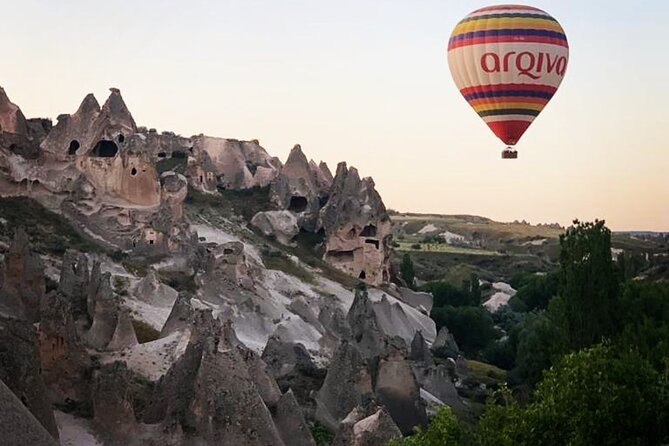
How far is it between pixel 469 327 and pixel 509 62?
17681mm

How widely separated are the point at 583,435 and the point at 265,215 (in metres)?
36.4

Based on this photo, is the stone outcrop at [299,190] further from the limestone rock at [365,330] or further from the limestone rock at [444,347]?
the limestone rock at [365,330]

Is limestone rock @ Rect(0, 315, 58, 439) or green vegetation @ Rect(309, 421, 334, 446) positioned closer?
limestone rock @ Rect(0, 315, 58, 439)

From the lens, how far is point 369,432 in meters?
14.2

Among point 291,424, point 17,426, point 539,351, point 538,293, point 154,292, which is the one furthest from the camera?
point 538,293

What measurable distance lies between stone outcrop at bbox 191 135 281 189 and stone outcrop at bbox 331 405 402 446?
3566 centimetres

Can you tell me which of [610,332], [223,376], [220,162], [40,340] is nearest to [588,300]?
[610,332]

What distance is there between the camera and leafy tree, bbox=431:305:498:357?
1713 inches

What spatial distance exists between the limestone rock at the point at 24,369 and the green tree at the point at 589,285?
12326mm

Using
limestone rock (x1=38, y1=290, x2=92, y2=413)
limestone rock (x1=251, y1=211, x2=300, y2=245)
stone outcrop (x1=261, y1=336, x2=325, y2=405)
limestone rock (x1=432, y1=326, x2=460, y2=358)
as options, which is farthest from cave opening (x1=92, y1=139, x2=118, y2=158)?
limestone rock (x1=38, y1=290, x2=92, y2=413)

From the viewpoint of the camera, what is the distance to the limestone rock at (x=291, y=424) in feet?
55.9

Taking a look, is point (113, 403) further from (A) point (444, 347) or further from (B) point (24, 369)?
(A) point (444, 347)

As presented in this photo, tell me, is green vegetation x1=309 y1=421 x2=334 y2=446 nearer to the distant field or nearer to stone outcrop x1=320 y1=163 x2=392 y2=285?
stone outcrop x1=320 y1=163 x2=392 y2=285

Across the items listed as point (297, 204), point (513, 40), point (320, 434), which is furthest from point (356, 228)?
point (320, 434)
